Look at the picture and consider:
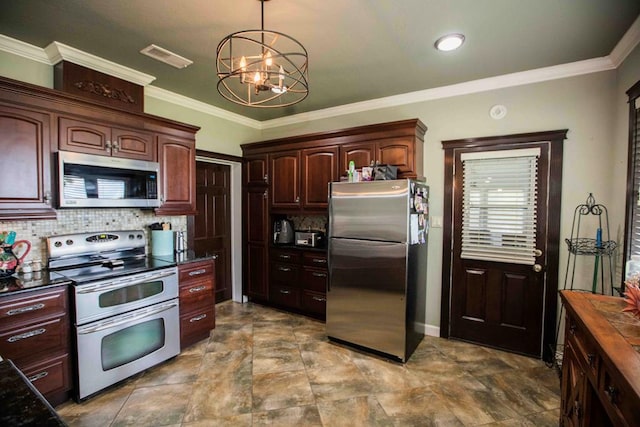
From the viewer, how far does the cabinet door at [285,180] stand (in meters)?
3.82

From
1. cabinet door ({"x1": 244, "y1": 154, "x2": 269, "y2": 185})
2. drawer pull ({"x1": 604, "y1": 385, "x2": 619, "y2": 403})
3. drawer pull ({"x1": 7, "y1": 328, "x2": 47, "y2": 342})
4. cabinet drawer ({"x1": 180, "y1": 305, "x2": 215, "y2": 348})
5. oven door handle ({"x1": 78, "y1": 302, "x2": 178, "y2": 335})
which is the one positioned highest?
cabinet door ({"x1": 244, "y1": 154, "x2": 269, "y2": 185})

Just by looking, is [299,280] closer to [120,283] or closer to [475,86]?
[120,283]

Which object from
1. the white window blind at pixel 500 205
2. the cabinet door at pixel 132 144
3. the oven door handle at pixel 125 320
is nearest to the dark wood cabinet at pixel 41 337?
the oven door handle at pixel 125 320

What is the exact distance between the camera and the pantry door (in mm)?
2797

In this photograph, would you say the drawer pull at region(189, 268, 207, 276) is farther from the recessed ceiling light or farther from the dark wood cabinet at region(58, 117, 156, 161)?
the recessed ceiling light

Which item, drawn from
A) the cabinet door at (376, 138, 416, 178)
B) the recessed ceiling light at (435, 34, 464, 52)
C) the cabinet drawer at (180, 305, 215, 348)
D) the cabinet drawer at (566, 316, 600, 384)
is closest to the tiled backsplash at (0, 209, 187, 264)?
the cabinet drawer at (180, 305, 215, 348)

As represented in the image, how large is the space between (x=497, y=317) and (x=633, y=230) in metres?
1.34

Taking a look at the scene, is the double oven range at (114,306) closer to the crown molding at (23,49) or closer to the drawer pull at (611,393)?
the crown molding at (23,49)

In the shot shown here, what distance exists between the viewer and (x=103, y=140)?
8.48 ft

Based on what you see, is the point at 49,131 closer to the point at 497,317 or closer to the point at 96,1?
the point at 96,1

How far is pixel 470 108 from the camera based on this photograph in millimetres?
3113

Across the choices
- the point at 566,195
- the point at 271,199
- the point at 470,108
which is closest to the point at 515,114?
the point at 470,108

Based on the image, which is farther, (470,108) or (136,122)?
(470,108)

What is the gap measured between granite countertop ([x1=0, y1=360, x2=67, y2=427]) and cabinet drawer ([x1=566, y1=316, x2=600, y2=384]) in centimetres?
189
